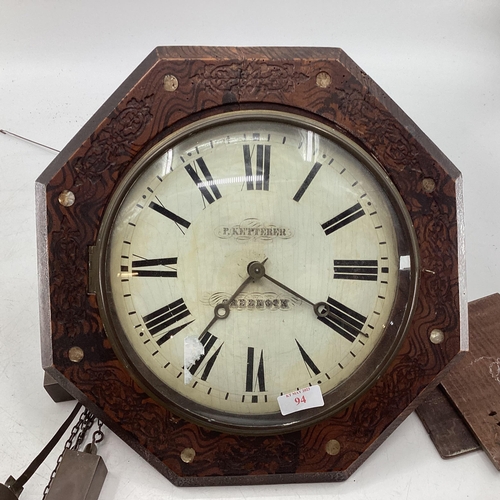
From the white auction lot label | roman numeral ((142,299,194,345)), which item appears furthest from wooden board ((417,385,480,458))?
roman numeral ((142,299,194,345))

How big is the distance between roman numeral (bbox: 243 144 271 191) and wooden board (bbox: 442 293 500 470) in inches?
20.8

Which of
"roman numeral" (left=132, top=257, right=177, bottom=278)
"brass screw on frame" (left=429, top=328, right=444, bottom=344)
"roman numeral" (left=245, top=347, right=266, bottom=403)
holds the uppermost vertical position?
"roman numeral" (left=132, top=257, right=177, bottom=278)

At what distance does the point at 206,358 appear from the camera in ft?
3.58

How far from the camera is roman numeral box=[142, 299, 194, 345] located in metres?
1.08

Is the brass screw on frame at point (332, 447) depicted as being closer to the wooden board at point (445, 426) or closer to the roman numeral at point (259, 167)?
the wooden board at point (445, 426)

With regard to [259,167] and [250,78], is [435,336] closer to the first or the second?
[259,167]

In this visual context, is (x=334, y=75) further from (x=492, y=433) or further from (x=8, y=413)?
(x=8, y=413)

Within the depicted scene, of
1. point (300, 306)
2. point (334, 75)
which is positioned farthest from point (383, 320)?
point (334, 75)

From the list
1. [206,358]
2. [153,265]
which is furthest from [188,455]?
[153,265]

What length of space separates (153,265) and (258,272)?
0.19 metres

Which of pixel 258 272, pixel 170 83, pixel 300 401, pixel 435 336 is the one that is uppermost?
pixel 170 83

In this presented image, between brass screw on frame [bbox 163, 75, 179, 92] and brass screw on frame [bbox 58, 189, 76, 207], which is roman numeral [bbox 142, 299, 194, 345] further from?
brass screw on frame [bbox 163, 75, 179, 92]

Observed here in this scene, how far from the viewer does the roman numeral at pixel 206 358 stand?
1.09 meters

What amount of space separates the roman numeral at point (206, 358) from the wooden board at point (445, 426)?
477 mm
